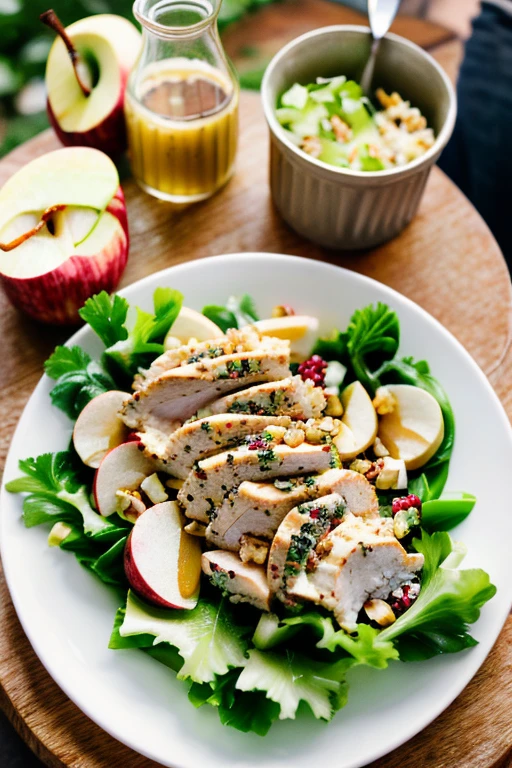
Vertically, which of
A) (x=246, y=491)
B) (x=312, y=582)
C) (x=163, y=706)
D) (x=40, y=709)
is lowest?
(x=40, y=709)

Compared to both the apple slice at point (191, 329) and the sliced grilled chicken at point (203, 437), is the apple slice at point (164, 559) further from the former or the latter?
the apple slice at point (191, 329)

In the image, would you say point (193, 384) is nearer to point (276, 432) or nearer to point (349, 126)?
point (276, 432)

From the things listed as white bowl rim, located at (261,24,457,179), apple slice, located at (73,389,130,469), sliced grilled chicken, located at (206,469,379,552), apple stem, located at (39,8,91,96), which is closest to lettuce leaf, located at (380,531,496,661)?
sliced grilled chicken, located at (206,469,379,552)

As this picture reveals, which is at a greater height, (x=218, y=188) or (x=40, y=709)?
(x=218, y=188)

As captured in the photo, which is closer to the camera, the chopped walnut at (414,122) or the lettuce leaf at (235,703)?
the lettuce leaf at (235,703)

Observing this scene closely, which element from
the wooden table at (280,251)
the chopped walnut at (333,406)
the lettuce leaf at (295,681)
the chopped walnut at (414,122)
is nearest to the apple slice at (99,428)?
the wooden table at (280,251)

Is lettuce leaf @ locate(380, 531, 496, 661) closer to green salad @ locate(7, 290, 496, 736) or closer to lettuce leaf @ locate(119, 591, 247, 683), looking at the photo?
green salad @ locate(7, 290, 496, 736)

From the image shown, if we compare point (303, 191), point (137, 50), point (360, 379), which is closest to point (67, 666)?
point (360, 379)

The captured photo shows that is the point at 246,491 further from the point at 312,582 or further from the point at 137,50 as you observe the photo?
the point at 137,50
